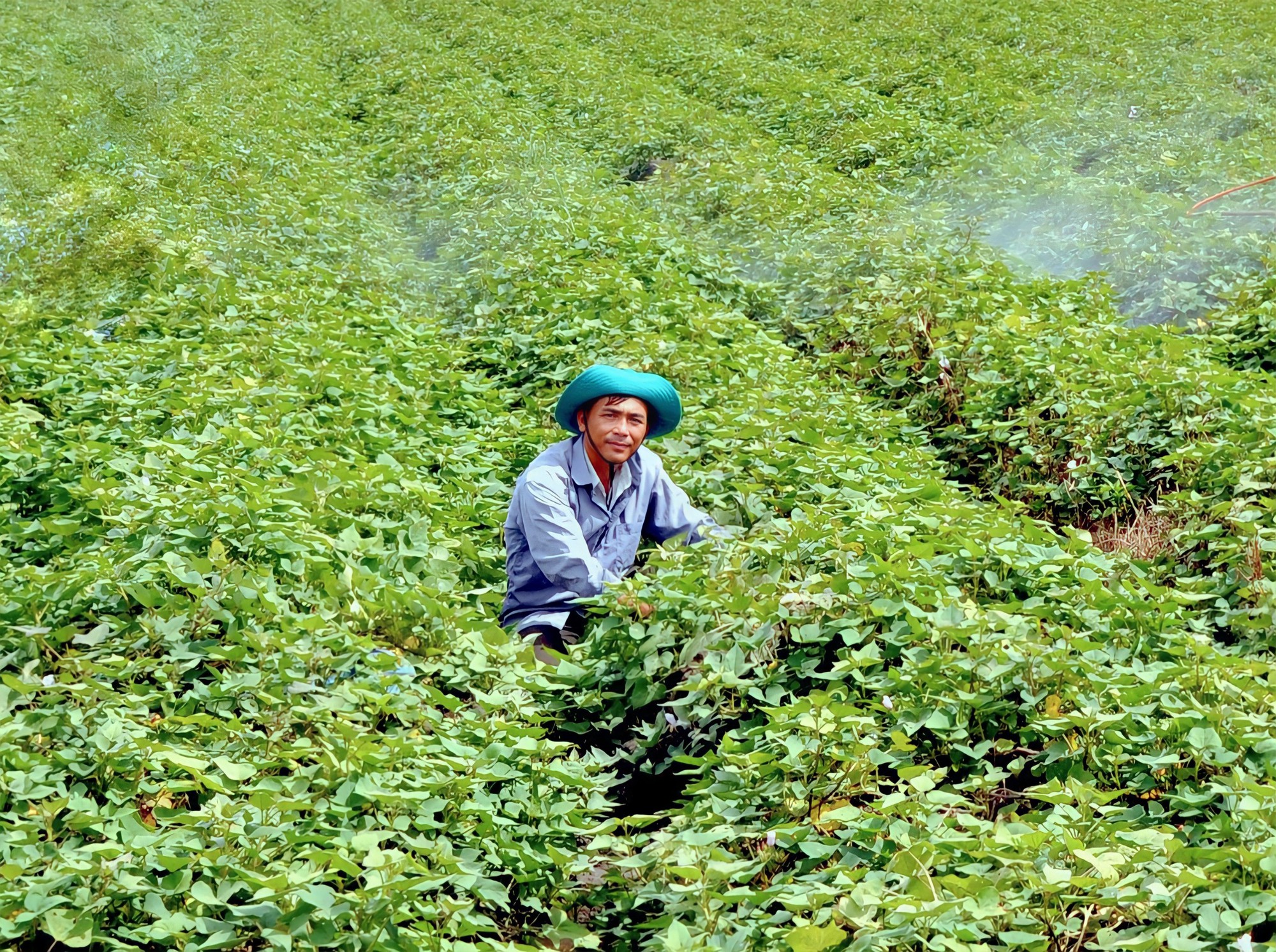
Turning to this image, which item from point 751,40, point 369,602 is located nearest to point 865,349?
point 369,602

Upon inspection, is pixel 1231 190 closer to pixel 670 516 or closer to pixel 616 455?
pixel 670 516

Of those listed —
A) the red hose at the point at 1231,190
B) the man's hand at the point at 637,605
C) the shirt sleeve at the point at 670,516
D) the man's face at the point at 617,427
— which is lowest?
the man's hand at the point at 637,605

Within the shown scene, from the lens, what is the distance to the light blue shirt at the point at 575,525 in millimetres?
4516

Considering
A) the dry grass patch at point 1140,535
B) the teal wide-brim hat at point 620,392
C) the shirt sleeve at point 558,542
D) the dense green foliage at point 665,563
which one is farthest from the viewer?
the dry grass patch at point 1140,535

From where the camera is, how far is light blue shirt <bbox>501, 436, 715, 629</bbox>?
178 inches

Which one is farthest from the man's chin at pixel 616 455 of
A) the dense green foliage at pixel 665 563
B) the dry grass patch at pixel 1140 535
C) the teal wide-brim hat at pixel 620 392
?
the dry grass patch at pixel 1140 535

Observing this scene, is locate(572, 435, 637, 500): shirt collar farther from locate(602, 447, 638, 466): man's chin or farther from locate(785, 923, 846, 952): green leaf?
locate(785, 923, 846, 952): green leaf

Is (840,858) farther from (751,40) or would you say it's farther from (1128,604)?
(751,40)

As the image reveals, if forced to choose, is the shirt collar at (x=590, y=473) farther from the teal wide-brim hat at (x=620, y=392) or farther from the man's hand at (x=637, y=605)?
the man's hand at (x=637, y=605)

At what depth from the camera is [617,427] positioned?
15.4ft

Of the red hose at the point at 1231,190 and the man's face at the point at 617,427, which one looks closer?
the man's face at the point at 617,427

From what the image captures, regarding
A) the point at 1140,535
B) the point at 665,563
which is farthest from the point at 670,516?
the point at 1140,535

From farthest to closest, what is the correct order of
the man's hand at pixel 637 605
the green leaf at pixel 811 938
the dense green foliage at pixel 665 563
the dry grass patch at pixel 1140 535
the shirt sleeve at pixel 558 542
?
1. the dry grass patch at pixel 1140 535
2. the shirt sleeve at pixel 558 542
3. the man's hand at pixel 637 605
4. the dense green foliage at pixel 665 563
5. the green leaf at pixel 811 938

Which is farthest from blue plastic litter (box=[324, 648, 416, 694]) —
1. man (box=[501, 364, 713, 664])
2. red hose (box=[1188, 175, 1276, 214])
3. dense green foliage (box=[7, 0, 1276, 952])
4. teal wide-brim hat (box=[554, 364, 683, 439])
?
red hose (box=[1188, 175, 1276, 214])
